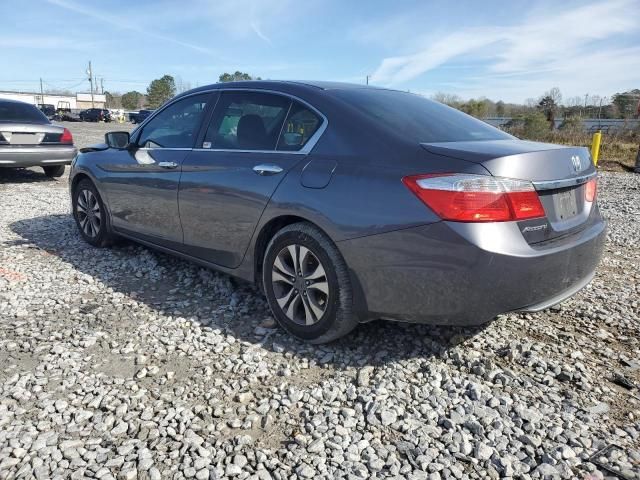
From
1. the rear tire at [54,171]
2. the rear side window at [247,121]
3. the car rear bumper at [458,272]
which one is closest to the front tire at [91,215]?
the rear side window at [247,121]

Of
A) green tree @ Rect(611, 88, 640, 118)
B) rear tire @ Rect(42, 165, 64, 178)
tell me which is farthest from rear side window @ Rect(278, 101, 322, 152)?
green tree @ Rect(611, 88, 640, 118)

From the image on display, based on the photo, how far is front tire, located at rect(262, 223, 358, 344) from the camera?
9.70 feet

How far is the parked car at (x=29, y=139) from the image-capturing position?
877cm

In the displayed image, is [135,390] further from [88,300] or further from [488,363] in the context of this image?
[488,363]

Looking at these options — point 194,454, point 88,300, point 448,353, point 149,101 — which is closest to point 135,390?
point 194,454

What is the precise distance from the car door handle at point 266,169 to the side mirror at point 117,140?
6.20ft

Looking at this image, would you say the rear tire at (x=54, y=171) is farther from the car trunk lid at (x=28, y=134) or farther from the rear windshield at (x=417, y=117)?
the rear windshield at (x=417, y=117)

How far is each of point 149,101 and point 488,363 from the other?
90.4m

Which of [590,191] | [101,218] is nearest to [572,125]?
[590,191]

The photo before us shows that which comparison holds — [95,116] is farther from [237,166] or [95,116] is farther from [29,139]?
[237,166]

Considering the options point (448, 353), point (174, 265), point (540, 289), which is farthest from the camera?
point (174, 265)

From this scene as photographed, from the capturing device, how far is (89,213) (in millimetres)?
5289

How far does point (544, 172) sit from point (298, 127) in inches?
60.0

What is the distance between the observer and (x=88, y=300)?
392 centimetres
